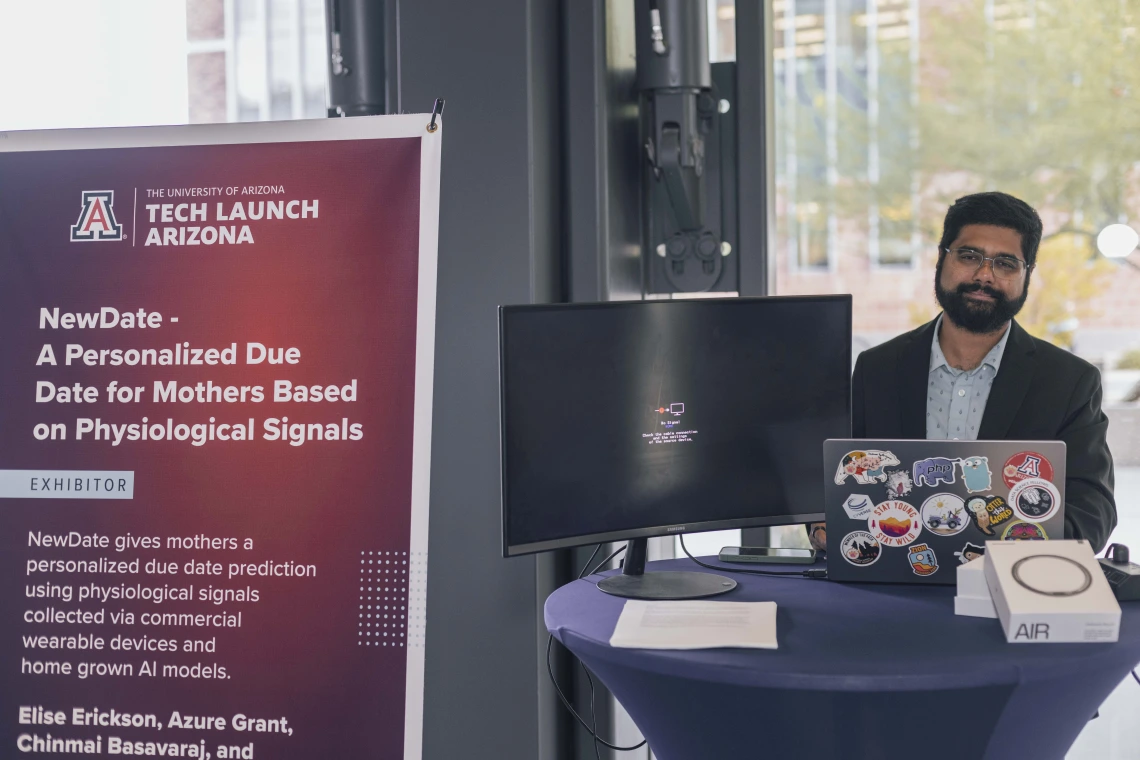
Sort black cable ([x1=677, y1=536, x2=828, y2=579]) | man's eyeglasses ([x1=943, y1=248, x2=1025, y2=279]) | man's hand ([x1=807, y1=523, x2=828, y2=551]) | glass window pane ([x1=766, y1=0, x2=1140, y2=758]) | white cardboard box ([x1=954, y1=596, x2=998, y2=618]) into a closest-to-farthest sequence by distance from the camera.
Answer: white cardboard box ([x1=954, y1=596, x2=998, y2=618]) → black cable ([x1=677, y1=536, x2=828, y2=579]) → man's hand ([x1=807, y1=523, x2=828, y2=551]) → man's eyeglasses ([x1=943, y1=248, x2=1025, y2=279]) → glass window pane ([x1=766, y1=0, x2=1140, y2=758])

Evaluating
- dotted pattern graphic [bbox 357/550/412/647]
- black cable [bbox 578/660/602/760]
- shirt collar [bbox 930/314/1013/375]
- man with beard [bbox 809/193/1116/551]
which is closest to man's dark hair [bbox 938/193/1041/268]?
man with beard [bbox 809/193/1116/551]

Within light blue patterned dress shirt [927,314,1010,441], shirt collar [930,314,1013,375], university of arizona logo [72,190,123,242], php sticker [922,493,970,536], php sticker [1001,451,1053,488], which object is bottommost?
php sticker [922,493,970,536]

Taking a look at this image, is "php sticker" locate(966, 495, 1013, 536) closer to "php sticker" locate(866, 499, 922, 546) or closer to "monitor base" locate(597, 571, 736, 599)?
"php sticker" locate(866, 499, 922, 546)

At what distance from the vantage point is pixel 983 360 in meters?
2.17

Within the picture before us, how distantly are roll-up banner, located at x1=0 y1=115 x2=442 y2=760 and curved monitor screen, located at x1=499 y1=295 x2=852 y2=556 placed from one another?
13.0 inches

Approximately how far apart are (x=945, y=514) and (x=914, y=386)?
2.15ft

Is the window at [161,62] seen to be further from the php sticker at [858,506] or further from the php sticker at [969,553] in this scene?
the php sticker at [969,553]

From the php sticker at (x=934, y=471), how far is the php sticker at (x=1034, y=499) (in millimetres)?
95

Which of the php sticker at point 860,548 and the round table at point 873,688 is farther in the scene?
the php sticker at point 860,548

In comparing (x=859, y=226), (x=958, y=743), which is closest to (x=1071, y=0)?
(x=859, y=226)

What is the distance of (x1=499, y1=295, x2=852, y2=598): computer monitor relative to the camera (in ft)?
5.31

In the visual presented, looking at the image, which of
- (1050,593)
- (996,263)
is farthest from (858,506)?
(996,263)

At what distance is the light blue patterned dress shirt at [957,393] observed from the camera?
216 cm

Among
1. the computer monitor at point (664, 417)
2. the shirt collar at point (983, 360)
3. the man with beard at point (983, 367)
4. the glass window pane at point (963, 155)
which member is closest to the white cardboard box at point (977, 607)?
the computer monitor at point (664, 417)
